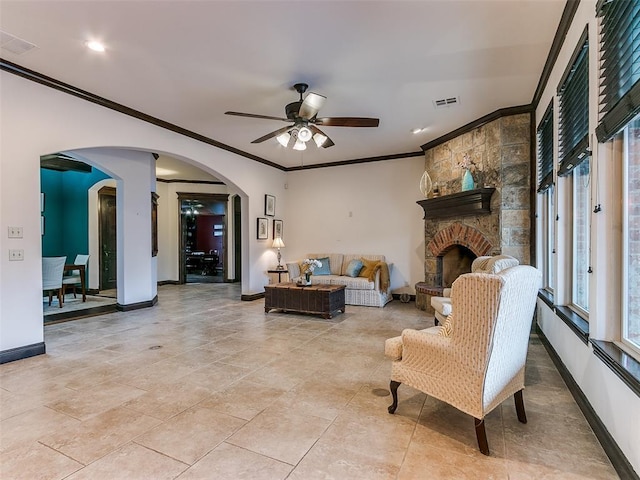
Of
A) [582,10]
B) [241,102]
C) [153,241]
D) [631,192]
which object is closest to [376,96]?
[241,102]

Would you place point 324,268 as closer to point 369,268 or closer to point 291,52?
point 369,268

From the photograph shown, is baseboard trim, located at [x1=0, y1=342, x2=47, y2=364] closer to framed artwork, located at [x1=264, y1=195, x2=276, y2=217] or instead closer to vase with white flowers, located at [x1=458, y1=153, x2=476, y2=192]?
framed artwork, located at [x1=264, y1=195, x2=276, y2=217]

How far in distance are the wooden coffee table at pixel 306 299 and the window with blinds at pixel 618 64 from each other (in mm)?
3919

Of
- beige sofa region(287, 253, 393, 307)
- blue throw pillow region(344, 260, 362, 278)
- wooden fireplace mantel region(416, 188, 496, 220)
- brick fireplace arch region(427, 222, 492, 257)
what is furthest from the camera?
blue throw pillow region(344, 260, 362, 278)

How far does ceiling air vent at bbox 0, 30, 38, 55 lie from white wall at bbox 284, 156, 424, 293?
5368 mm

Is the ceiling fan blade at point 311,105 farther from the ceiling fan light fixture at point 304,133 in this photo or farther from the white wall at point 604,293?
the white wall at point 604,293

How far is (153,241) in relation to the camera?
6562 mm

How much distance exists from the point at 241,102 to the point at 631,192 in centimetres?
392

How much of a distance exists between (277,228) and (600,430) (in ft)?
21.3

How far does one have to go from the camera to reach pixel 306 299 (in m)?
5.38

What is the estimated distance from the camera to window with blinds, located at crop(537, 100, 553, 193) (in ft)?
12.1

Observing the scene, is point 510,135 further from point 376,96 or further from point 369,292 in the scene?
point 369,292

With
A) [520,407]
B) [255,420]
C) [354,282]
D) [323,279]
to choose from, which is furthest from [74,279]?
[520,407]

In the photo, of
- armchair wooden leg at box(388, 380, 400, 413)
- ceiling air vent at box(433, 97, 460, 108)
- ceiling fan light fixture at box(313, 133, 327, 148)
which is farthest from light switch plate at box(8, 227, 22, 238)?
ceiling air vent at box(433, 97, 460, 108)
